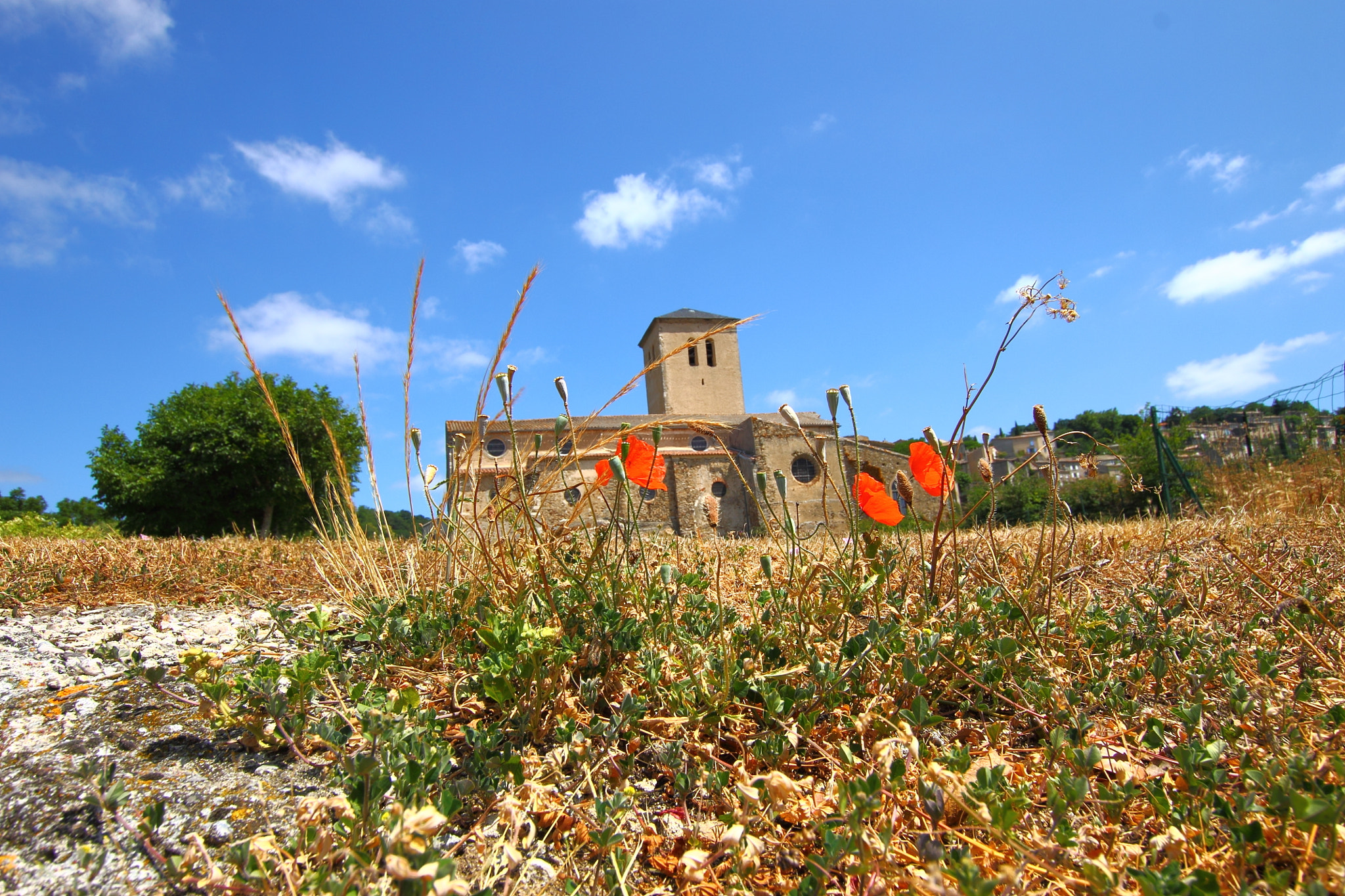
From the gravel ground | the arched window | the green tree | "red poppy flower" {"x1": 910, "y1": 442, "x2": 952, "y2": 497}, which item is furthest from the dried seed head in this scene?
the arched window

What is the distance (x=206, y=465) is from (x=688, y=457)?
629 inches

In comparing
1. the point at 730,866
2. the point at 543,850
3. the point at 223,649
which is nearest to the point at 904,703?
the point at 730,866

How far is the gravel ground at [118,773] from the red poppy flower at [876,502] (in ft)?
4.99

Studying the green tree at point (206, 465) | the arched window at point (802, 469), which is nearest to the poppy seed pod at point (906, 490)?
the green tree at point (206, 465)

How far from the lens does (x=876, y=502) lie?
6.57 ft

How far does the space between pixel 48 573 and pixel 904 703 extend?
357cm

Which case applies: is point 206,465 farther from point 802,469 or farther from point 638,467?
point 638,467

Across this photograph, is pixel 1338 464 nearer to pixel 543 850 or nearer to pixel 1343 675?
pixel 1343 675

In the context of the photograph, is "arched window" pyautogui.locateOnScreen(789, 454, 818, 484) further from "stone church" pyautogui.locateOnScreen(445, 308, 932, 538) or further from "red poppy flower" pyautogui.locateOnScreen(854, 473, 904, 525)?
"red poppy flower" pyautogui.locateOnScreen(854, 473, 904, 525)

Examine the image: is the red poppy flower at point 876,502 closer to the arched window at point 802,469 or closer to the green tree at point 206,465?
the green tree at point 206,465

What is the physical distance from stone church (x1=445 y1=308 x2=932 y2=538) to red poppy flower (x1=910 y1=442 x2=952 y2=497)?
0.13 meters

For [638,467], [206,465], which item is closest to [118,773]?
[638,467]

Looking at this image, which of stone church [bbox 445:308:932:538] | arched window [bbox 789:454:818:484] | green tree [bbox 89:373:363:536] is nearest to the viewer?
stone church [bbox 445:308:932:538]

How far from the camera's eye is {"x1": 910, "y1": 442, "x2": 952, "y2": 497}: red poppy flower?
6.15 ft
